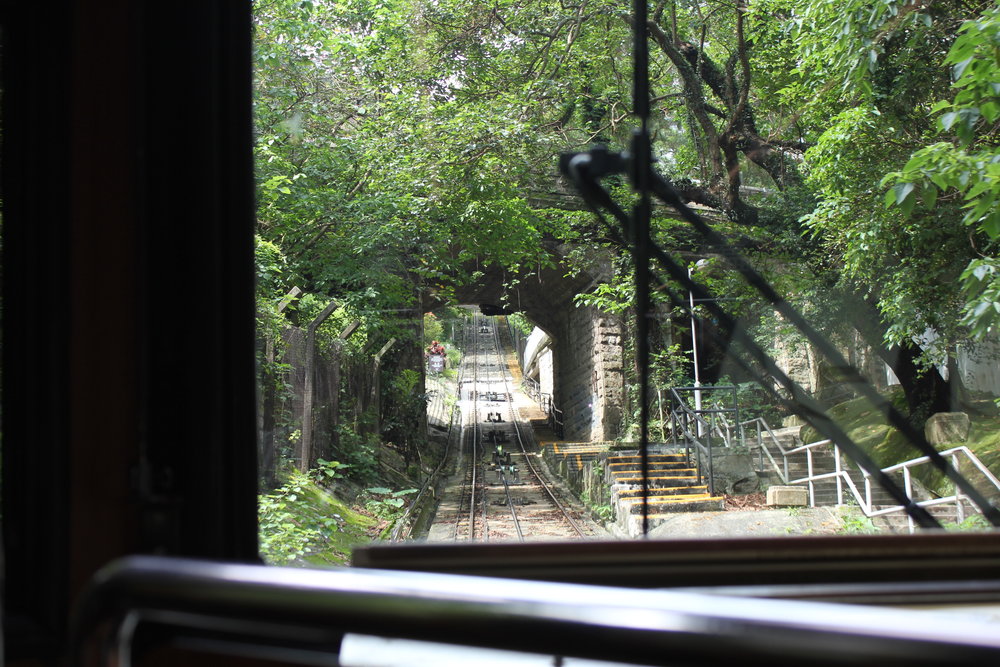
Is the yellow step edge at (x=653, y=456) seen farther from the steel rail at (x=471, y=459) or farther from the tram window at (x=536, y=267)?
the steel rail at (x=471, y=459)

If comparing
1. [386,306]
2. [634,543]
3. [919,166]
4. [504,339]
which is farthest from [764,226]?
[504,339]

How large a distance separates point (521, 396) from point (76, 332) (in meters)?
22.4

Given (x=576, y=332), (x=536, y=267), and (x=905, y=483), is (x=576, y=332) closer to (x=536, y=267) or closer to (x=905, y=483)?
(x=536, y=267)

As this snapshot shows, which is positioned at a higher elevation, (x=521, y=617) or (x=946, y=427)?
(x=521, y=617)

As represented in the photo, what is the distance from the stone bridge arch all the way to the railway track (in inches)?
44.7

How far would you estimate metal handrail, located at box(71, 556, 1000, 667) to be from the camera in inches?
14.5

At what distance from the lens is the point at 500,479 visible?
1130 cm

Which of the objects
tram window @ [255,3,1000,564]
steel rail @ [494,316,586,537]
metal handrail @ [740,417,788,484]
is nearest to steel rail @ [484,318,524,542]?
steel rail @ [494,316,586,537]

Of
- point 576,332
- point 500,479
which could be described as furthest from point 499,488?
point 576,332

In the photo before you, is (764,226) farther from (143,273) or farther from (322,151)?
(143,273)

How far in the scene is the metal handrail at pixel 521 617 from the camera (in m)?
0.37

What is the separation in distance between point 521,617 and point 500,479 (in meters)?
11.0

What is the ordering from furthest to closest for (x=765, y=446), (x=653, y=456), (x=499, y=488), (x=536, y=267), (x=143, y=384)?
(x=499, y=488) < (x=536, y=267) < (x=765, y=446) < (x=653, y=456) < (x=143, y=384)

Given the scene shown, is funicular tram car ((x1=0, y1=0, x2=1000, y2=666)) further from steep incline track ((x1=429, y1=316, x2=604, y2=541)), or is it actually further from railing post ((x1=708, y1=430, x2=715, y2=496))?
railing post ((x1=708, y1=430, x2=715, y2=496))
